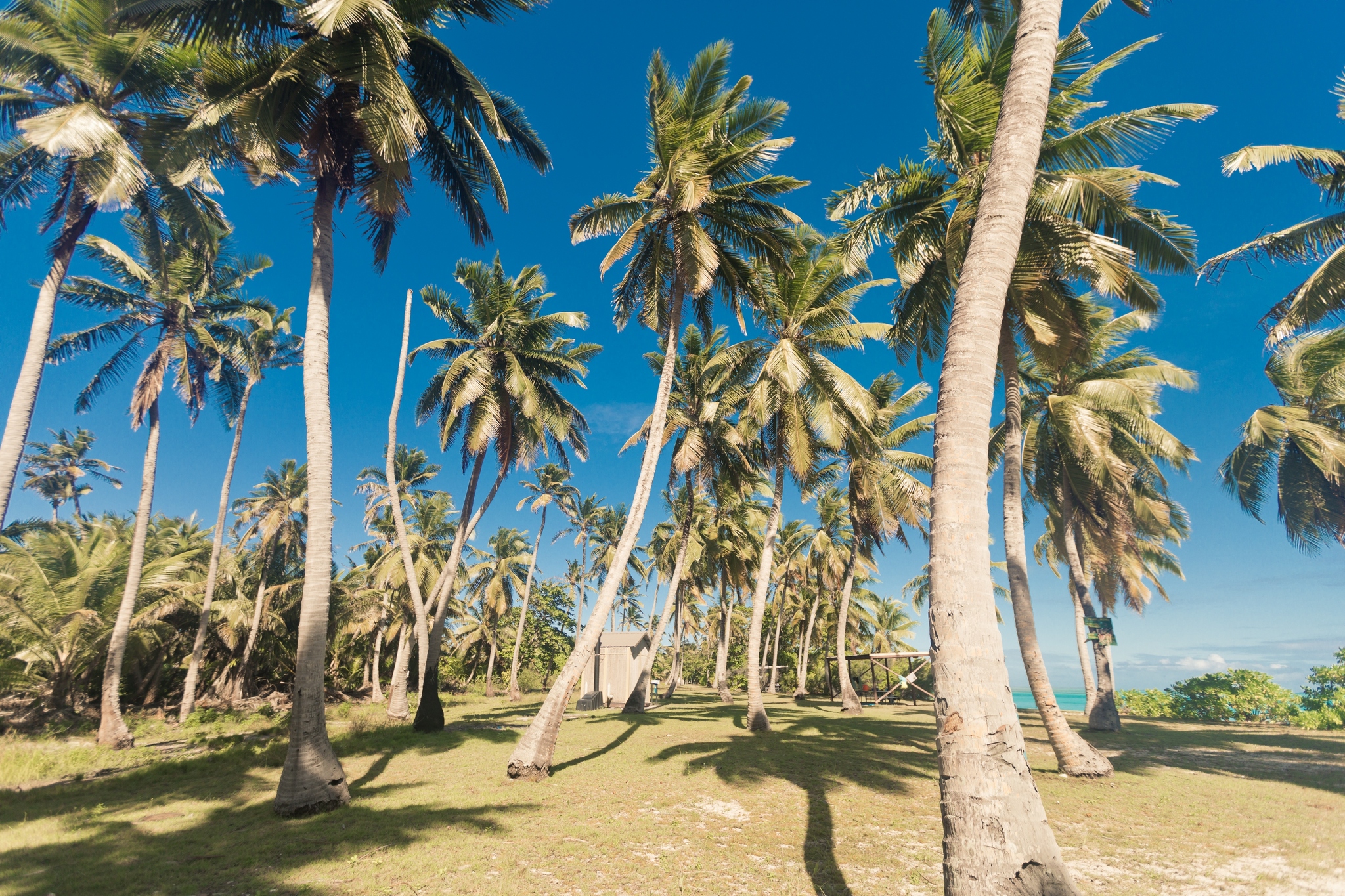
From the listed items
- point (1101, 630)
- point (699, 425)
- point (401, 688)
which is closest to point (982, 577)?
point (699, 425)

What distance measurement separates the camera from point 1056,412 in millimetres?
13891

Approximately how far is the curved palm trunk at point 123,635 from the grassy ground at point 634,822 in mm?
995

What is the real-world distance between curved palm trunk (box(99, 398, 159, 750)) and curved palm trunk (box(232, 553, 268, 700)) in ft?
30.5

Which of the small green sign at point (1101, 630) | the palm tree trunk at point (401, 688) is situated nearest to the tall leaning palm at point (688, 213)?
the palm tree trunk at point (401, 688)

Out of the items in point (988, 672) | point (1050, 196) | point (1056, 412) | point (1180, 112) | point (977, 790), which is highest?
point (1180, 112)

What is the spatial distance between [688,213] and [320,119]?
24.5 feet

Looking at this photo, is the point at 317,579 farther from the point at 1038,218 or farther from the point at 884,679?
the point at 884,679

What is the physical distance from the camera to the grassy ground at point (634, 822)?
571 centimetres

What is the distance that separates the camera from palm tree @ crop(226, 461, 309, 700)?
2597cm

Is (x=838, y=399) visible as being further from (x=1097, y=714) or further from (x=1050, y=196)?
(x=1097, y=714)

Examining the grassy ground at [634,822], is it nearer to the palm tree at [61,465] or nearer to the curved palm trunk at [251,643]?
the curved palm trunk at [251,643]

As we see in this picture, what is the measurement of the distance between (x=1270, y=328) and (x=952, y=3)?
9.81 metres

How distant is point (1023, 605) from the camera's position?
11609 mm

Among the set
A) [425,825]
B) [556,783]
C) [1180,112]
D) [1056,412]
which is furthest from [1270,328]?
[425,825]
